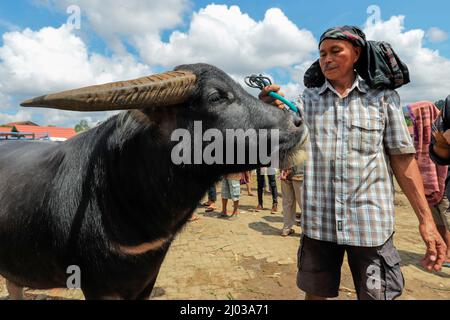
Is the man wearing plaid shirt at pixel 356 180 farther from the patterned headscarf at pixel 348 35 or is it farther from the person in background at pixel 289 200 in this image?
the person in background at pixel 289 200

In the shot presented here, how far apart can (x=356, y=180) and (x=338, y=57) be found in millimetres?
937

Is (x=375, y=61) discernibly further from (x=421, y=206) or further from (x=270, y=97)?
(x=421, y=206)

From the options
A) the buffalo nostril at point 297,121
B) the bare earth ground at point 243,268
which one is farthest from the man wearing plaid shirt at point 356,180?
the bare earth ground at point 243,268

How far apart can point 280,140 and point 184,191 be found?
796 millimetres

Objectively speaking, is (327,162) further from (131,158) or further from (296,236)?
(296,236)

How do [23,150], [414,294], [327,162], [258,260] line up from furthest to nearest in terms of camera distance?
[258,260], [414,294], [23,150], [327,162]

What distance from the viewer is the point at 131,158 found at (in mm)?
1971

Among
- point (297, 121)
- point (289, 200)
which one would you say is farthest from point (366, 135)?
point (289, 200)

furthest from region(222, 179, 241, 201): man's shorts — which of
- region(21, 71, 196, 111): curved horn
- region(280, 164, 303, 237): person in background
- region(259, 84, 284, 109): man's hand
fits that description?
region(21, 71, 196, 111): curved horn

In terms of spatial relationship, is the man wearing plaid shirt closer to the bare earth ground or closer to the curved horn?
the curved horn

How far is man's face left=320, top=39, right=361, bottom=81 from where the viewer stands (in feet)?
6.73

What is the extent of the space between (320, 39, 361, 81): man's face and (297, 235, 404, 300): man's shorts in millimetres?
1320
